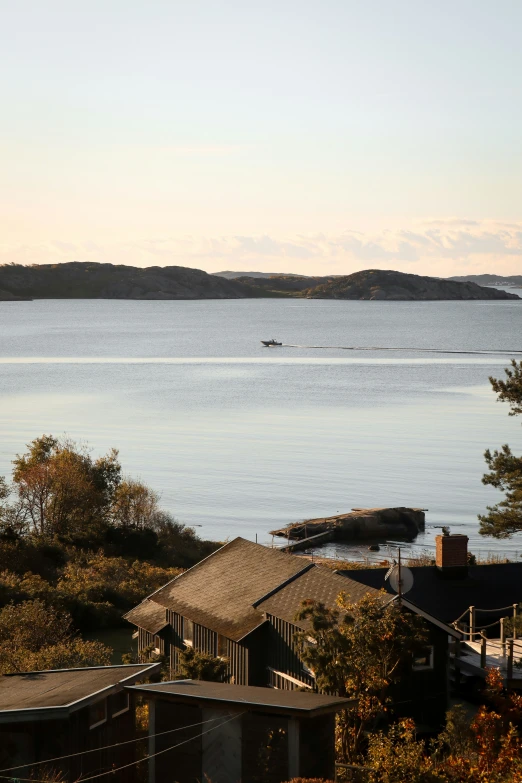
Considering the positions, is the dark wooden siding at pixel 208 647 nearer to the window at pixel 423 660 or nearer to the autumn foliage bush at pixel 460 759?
the window at pixel 423 660

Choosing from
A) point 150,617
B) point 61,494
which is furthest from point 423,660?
point 61,494

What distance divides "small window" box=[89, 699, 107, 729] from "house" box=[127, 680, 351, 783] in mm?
709

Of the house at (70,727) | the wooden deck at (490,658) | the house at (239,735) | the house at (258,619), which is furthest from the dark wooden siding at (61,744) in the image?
the wooden deck at (490,658)

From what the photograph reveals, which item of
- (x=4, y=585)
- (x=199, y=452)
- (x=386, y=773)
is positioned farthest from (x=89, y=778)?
(x=199, y=452)

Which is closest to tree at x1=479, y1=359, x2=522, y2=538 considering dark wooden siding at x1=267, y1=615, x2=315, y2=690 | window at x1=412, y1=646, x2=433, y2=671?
window at x1=412, y1=646, x2=433, y2=671

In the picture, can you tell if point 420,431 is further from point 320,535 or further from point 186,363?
point 186,363

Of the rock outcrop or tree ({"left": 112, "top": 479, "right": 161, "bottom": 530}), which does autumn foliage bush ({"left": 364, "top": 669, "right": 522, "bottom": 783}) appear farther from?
the rock outcrop

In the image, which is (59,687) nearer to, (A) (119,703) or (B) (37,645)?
(A) (119,703)

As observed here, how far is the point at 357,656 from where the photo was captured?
1961cm

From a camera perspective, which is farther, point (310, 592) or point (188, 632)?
point (188, 632)

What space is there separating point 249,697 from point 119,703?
2.88 m

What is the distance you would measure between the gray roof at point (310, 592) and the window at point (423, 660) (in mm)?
1879

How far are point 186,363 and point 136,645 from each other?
142 meters

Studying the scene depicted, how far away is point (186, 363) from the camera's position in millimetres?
175625
